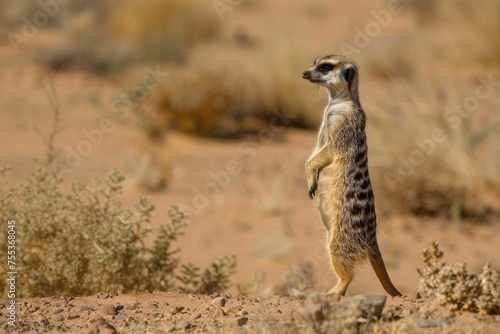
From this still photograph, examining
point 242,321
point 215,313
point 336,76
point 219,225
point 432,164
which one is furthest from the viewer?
point 432,164

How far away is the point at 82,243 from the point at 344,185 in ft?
5.95

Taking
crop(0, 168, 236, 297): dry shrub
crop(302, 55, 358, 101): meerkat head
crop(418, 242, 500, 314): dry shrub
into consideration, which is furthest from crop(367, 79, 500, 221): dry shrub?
crop(418, 242, 500, 314): dry shrub

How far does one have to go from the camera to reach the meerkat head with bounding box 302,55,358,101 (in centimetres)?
445

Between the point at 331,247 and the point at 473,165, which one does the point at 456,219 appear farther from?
the point at 331,247

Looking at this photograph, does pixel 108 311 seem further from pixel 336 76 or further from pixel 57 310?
pixel 336 76

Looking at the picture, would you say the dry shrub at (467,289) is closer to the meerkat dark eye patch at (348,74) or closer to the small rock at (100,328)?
the meerkat dark eye patch at (348,74)

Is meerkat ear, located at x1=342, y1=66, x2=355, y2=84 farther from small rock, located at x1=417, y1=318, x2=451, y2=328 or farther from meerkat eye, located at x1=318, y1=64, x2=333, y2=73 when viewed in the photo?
small rock, located at x1=417, y1=318, x2=451, y2=328

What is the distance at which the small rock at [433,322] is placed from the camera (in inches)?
139

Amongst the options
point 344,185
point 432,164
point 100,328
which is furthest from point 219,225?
point 100,328

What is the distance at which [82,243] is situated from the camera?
5133 mm

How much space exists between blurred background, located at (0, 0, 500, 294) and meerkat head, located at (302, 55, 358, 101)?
903mm

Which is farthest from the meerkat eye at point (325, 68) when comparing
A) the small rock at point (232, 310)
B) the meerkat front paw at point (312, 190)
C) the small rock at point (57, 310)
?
the small rock at point (57, 310)

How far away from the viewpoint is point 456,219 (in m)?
8.89

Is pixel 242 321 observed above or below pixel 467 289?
below
